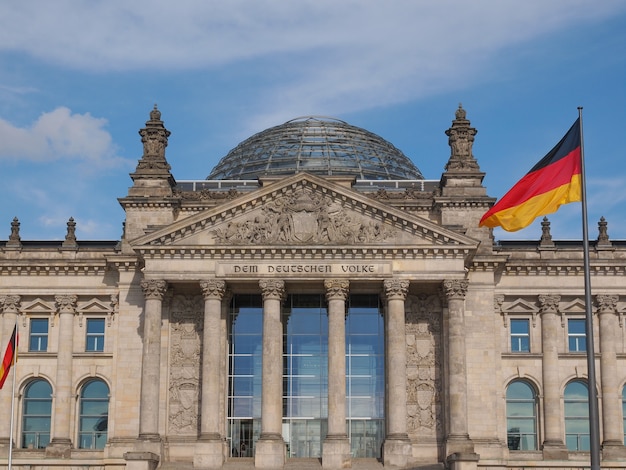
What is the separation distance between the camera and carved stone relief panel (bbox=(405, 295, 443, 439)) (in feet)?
214

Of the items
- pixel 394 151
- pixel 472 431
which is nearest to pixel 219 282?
pixel 472 431

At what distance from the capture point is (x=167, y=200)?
227 ft

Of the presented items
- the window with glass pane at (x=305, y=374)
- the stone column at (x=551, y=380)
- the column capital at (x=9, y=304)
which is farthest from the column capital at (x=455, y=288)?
the column capital at (x=9, y=304)

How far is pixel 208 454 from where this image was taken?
6191 cm

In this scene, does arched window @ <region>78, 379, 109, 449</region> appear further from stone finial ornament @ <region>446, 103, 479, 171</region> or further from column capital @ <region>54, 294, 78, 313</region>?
stone finial ornament @ <region>446, 103, 479, 171</region>

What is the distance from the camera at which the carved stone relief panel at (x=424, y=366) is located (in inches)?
2574

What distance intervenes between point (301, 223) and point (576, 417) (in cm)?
2105

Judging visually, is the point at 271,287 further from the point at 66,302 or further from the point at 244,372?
the point at 66,302

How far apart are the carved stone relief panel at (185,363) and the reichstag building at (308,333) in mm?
99

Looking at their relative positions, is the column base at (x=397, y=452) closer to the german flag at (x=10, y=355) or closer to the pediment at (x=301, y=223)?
the pediment at (x=301, y=223)

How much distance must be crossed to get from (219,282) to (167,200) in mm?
7903

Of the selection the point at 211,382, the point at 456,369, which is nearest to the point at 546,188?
the point at 456,369

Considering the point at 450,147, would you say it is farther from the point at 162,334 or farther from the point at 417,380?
the point at 162,334

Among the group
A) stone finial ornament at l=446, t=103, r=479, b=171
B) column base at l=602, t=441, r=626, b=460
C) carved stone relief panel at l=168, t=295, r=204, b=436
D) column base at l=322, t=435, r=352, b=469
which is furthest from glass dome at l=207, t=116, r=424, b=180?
column base at l=602, t=441, r=626, b=460
